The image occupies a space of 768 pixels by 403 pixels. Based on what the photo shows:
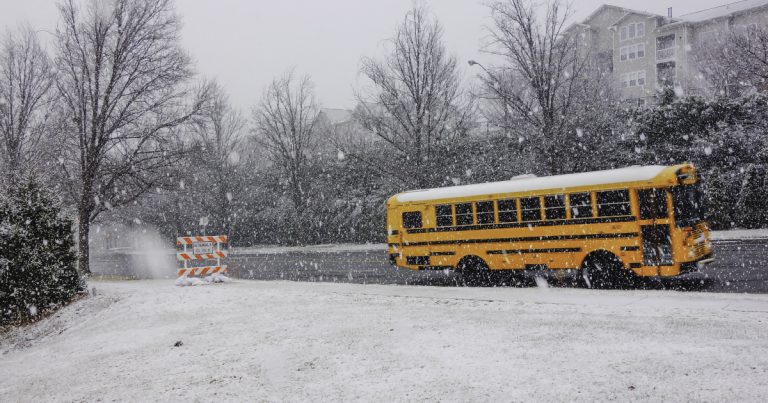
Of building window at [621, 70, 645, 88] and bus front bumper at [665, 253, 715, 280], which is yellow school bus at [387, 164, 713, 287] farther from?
building window at [621, 70, 645, 88]

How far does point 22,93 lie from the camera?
85.5ft

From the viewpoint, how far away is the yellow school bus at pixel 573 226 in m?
11.7

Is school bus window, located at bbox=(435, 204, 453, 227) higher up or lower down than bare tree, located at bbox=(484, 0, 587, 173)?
lower down

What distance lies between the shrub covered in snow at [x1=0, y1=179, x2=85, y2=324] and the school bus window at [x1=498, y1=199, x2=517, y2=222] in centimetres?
1206

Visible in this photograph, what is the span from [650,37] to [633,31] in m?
2.00

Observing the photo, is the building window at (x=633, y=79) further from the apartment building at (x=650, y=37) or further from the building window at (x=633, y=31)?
the building window at (x=633, y=31)

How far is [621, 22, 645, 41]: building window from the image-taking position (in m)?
54.9

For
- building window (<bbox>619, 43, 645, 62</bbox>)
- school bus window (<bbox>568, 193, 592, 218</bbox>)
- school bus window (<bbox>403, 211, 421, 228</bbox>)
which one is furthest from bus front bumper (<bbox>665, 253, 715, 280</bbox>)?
building window (<bbox>619, 43, 645, 62</bbox>)

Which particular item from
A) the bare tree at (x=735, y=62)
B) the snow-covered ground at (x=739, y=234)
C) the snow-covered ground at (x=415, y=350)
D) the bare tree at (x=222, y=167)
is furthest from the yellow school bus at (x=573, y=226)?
the bare tree at (x=222, y=167)

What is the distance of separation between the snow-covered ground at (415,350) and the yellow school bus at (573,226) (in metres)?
1.26

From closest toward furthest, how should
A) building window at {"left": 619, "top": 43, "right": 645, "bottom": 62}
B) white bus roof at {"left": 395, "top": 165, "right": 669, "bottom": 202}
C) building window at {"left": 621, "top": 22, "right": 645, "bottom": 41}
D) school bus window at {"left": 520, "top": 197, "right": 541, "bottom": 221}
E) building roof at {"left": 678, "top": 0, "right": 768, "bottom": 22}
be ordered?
1. white bus roof at {"left": 395, "top": 165, "right": 669, "bottom": 202}
2. school bus window at {"left": 520, "top": 197, "right": 541, "bottom": 221}
3. building roof at {"left": 678, "top": 0, "right": 768, "bottom": 22}
4. building window at {"left": 619, "top": 43, "right": 645, "bottom": 62}
5. building window at {"left": 621, "top": 22, "right": 645, "bottom": 41}

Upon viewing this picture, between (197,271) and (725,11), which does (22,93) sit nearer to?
(197,271)

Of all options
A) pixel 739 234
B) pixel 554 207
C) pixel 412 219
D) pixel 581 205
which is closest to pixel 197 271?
pixel 412 219

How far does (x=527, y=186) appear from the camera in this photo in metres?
13.6
